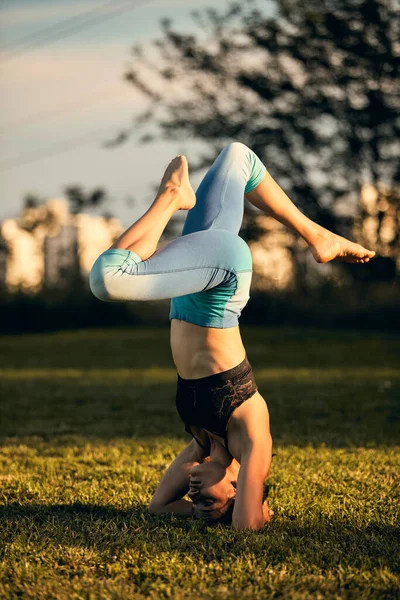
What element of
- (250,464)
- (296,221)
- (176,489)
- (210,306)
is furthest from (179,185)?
(176,489)

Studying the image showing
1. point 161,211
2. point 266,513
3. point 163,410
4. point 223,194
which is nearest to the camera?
point 161,211

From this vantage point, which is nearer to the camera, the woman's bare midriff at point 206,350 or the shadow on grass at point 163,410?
the woman's bare midriff at point 206,350

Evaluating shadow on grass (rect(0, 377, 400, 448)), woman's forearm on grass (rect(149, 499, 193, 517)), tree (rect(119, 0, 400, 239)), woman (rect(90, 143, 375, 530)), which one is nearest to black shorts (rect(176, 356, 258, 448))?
woman (rect(90, 143, 375, 530))

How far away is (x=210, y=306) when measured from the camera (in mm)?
3379

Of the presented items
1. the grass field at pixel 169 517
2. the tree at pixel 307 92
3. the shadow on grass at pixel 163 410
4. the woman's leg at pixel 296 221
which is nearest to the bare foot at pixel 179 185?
the woman's leg at pixel 296 221

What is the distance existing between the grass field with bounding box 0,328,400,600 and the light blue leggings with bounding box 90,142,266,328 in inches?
36.1

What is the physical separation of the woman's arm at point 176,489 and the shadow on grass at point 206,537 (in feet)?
0.21

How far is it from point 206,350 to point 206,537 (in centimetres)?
75

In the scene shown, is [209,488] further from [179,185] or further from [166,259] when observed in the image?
[179,185]

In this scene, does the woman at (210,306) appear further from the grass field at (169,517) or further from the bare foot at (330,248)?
the grass field at (169,517)

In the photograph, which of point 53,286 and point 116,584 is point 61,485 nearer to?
point 116,584

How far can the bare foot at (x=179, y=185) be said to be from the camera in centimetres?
329

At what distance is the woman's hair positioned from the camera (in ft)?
11.0

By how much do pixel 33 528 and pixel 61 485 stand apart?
0.97 meters
